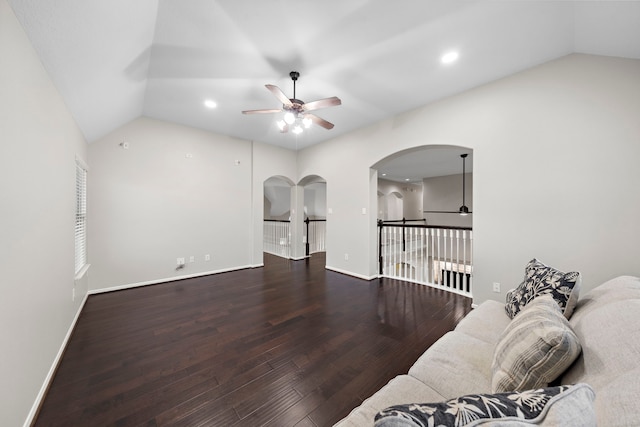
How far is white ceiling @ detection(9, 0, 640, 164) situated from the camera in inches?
68.7

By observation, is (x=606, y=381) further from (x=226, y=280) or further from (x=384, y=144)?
(x=226, y=280)

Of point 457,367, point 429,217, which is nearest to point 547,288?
point 457,367

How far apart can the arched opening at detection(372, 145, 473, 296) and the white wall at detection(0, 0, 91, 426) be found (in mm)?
4019

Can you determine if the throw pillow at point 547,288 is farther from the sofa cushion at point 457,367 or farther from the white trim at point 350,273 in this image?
the white trim at point 350,273

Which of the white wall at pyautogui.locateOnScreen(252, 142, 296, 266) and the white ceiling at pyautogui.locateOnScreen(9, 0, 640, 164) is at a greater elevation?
the white ceiling at pyautogui.locateOnScreen(9, 0, 640, 164)

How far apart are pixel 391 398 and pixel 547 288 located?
50.0 inches

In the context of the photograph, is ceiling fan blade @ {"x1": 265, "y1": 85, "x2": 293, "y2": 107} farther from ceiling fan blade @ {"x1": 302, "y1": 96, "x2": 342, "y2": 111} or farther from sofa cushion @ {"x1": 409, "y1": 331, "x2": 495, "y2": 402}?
sofa cushion @ {"x1": 409, "y1": 331, "x2": 495, "y2": 402}

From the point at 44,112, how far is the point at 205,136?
287 cm

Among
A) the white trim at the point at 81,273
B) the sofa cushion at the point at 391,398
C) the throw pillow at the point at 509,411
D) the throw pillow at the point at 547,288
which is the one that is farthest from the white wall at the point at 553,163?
the white trim at the point at 81,273

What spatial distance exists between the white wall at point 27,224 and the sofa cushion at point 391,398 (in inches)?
71.6

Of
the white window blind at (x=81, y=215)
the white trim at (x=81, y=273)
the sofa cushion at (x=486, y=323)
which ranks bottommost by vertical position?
the sofa cushion at (x=486, y=323)

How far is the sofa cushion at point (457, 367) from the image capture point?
→ 1073 millimetres

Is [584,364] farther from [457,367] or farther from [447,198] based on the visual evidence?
[447,198]

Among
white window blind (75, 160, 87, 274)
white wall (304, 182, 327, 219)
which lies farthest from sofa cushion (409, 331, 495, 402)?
white wall (304, 182, 327, 219)
